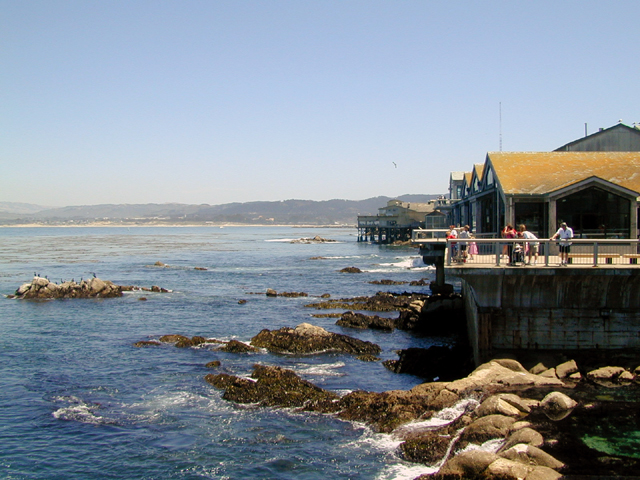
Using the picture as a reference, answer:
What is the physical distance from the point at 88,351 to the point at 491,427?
18.5 metres

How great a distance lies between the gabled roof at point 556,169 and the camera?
2314 cm

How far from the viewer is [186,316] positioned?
33531 millimetres

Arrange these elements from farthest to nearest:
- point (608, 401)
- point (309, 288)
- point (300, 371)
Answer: point (309, 288) → point (300, 371) → point (608, 401)

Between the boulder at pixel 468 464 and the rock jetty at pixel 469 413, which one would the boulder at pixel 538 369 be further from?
the boulder at pixel 468 464

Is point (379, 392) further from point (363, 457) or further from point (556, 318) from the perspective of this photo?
point (556, 318)

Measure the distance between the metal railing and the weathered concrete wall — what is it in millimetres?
463

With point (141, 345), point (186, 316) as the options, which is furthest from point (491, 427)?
point (186, 316)

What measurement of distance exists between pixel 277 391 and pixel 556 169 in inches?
635

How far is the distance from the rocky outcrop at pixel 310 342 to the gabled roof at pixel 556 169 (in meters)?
9.08

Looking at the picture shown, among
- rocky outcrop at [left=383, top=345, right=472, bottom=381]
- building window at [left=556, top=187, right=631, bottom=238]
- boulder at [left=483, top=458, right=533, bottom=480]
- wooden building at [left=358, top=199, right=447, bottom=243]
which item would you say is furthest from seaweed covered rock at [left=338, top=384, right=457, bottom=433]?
wooden building at [left=358, top=199, right=447, bottom=243]

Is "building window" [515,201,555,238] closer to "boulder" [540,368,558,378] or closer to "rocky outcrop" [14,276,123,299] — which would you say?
"boulder" [540,368,558,378]

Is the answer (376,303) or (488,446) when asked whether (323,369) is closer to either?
(488,446)

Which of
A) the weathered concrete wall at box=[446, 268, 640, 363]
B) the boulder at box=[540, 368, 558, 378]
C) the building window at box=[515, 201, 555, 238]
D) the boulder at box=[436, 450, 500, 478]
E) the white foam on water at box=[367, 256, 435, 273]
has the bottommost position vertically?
the white foam on water at box=[367, 256, 435, 273]

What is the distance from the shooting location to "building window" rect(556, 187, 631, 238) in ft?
72.3
